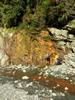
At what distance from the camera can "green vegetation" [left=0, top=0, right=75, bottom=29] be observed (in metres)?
17.2

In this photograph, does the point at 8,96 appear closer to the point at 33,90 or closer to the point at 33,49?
the point at 33,90

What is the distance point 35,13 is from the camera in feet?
58.3

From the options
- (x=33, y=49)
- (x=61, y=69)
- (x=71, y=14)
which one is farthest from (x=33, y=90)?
(x=71, y=14)

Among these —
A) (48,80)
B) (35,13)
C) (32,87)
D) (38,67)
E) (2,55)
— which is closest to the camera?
(32,87)

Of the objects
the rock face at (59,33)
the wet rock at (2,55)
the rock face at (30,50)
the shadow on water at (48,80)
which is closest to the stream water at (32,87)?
the shadow on water at (48,80)

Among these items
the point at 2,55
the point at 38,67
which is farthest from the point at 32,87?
the point at 2,55

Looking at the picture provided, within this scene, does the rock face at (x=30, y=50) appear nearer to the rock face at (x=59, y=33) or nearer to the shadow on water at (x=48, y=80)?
the rock face at (x=59, y=33)

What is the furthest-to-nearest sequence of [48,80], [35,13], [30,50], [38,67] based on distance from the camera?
[35,13]
[30,50]
[38,67]
[48,80]

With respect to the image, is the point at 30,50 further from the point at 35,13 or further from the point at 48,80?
the point at 48,80

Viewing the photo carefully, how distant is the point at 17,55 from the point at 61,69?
10.1 feet

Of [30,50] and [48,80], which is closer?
[48,80]

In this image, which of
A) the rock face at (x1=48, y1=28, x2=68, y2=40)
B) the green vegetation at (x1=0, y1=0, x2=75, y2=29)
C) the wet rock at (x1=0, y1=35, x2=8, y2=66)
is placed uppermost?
the green vegetation at (x1=0, y1=0, x2=75, y2=29)

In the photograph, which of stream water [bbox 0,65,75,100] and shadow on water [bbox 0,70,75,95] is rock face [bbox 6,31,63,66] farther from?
shadow on water [bbox 0,70,75,95]

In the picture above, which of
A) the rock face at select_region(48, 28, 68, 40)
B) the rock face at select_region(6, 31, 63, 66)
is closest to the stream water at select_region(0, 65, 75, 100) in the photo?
the rock face at select_region(6, 31, 63, 66)
